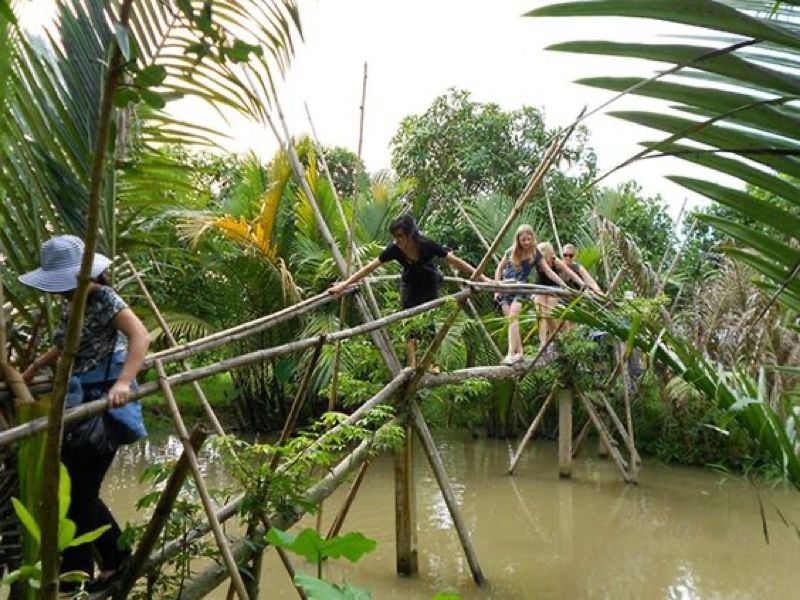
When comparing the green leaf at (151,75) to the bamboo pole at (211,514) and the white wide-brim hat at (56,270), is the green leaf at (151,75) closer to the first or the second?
the white wide-brim hat at (56,270)

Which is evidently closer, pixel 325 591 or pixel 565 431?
pixel 325 591

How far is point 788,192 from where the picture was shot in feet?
2.22

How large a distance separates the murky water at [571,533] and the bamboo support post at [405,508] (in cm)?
14

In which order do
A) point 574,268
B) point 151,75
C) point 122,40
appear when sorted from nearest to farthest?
point 122,40, point 151,75, point 574,268

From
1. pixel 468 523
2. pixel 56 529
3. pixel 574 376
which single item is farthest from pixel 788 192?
pixel 574 376

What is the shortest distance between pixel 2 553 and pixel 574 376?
7.02 m

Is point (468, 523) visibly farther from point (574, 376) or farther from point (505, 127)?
point (505, 127)

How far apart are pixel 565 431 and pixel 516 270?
291 cm

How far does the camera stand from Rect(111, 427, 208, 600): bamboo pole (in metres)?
1.86

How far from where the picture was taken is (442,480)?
5395mm

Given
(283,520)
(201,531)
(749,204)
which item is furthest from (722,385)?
(283,520)

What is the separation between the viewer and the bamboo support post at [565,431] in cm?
868

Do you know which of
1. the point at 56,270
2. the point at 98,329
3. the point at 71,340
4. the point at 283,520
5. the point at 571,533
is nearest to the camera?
the point at 71,340

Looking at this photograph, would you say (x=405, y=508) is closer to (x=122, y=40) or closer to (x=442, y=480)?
(x=442, y=480)
